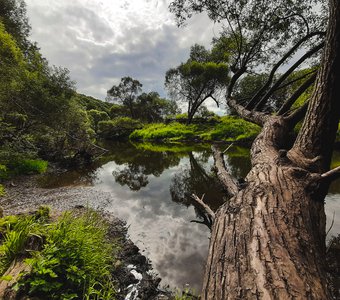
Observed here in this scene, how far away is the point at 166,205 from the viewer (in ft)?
18.8

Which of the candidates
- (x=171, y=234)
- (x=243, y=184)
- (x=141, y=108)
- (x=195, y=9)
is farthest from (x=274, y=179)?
(x=141, y=108)

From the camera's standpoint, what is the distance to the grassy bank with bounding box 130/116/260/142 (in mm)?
21217

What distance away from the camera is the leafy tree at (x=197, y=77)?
25.5 metres

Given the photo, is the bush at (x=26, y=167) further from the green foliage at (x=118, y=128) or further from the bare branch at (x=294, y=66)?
the green foliage at (x=118, y=128)

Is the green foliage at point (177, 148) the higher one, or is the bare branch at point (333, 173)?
the green foliage at point (177, 148)

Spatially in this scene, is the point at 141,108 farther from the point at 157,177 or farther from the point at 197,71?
the point at 157,177

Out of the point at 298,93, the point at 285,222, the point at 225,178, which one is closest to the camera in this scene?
the point at 285,222

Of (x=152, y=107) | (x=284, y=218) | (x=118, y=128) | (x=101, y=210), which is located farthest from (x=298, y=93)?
(x=152, y=107)

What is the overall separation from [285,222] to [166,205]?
4.82 m

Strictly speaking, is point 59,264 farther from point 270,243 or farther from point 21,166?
point 21,166

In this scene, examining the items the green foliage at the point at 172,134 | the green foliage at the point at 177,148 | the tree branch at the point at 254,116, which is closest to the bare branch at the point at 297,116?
the tree branch at the point at 254,116

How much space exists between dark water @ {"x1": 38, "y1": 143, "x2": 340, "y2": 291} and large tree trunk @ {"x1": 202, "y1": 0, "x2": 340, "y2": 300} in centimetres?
104

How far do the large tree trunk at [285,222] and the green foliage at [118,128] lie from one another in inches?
1347

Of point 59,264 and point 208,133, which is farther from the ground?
point 208,133
